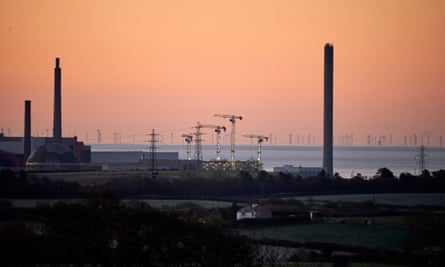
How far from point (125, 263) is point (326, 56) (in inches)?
1426

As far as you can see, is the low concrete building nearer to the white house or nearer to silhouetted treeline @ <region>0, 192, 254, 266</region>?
the white house

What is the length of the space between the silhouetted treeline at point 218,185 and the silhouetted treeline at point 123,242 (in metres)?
15.4

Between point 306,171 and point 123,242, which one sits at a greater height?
point 306,171

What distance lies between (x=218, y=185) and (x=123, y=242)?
21.5 m

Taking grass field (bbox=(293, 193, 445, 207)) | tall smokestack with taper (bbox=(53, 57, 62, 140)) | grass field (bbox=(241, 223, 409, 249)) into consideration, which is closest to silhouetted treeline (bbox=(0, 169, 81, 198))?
grass field (bbox=(293, 193, 445, 207))

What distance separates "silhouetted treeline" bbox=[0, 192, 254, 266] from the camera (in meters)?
12.6

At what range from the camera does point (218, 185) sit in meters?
34.1

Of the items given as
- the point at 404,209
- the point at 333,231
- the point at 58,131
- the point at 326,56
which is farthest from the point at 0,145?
the point at 333,231

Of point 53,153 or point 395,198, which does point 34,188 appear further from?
point 53,153

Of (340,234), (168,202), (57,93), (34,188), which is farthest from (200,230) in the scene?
(57,93)

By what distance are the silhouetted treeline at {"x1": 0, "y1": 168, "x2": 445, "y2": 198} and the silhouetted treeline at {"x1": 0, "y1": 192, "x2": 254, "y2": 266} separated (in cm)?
1538

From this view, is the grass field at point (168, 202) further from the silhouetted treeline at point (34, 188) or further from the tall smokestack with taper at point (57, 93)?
the tall smokestack with taper at point (57, 93)

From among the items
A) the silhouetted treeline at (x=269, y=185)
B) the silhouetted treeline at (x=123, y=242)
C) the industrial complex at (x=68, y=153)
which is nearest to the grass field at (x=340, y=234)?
the silhouetted treeline at (x=123, y=242)

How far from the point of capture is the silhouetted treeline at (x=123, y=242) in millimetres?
12594
